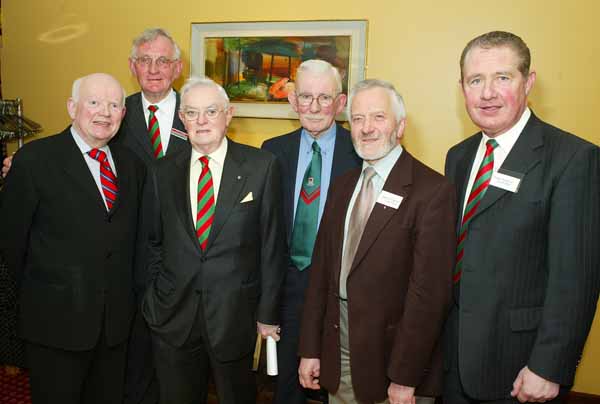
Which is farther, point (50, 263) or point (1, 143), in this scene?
point (1, 143)

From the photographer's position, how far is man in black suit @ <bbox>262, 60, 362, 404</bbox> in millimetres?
2383

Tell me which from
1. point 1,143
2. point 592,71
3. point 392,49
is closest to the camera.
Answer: point 592,71

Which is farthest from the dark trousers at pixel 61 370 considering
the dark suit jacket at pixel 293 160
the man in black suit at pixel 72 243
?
the dark suit jacket at pixel 293 160

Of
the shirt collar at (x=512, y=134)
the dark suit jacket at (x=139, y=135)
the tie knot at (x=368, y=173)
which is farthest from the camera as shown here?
the dark suit jacket at (x=139, y=135)

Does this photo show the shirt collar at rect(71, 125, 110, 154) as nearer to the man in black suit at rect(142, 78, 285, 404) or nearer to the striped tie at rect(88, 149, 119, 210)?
the striped tie at rect(88, 149, 119, 210)

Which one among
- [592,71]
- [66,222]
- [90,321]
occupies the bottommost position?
[90,321]

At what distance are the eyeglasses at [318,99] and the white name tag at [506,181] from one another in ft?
3.20

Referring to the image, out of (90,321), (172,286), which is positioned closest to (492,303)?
(172,286)

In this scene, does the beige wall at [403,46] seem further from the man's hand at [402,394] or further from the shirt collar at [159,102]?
the man's hand at [402,394]

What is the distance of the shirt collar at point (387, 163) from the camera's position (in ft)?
6.14

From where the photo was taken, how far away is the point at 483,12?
9.98 feet

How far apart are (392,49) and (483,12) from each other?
0.61 m

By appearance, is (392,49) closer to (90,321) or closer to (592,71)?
(592,71)

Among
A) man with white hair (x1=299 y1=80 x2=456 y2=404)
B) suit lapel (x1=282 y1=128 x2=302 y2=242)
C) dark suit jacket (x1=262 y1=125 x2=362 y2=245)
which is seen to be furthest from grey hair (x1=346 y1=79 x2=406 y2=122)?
suit lapel (x1=282 y1=128 x2=302 y2=242)
